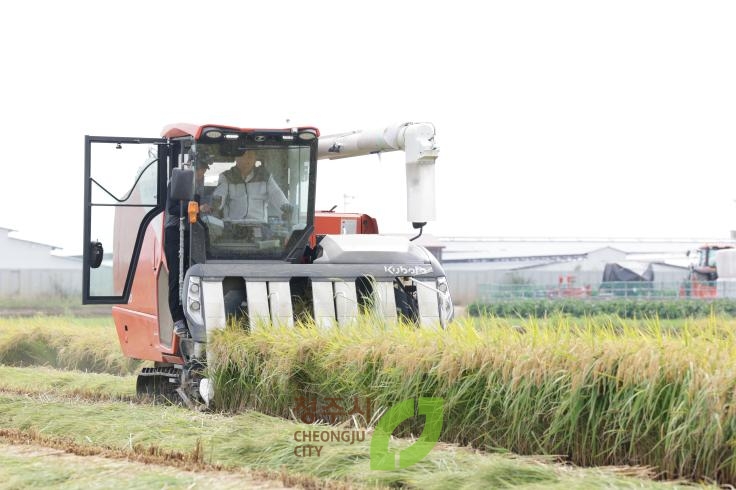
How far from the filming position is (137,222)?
37.9 feet

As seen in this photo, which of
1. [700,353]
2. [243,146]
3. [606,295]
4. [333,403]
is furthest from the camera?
[606,295]

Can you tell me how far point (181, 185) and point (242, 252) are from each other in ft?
3.41

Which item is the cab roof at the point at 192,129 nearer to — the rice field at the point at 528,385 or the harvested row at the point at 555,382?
the rice field at the point at 528,385

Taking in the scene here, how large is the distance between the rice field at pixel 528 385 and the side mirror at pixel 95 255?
1979 millimetres

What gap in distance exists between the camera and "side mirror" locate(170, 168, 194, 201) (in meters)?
10.1

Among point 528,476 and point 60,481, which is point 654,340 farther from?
point 60,481

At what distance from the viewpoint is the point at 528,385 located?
705 centimetres

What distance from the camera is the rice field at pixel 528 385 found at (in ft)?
20.3

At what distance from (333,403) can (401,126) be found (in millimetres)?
3954

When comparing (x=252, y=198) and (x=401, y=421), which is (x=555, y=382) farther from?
(x=252, y=198)

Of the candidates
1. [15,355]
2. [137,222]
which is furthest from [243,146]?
[15,355]

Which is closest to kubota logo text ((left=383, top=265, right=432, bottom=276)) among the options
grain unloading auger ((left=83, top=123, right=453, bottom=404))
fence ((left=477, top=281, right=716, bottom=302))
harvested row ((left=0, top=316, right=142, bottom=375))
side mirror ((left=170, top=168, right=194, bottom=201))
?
grain unloading auger ((left=83, top=123, right=453, bottom=404))

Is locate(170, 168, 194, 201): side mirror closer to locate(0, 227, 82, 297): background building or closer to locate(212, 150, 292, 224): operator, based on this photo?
locate(212, 150, 292, 224): operator

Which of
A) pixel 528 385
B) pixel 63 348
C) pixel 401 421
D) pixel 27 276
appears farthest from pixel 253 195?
pixel 27 276
